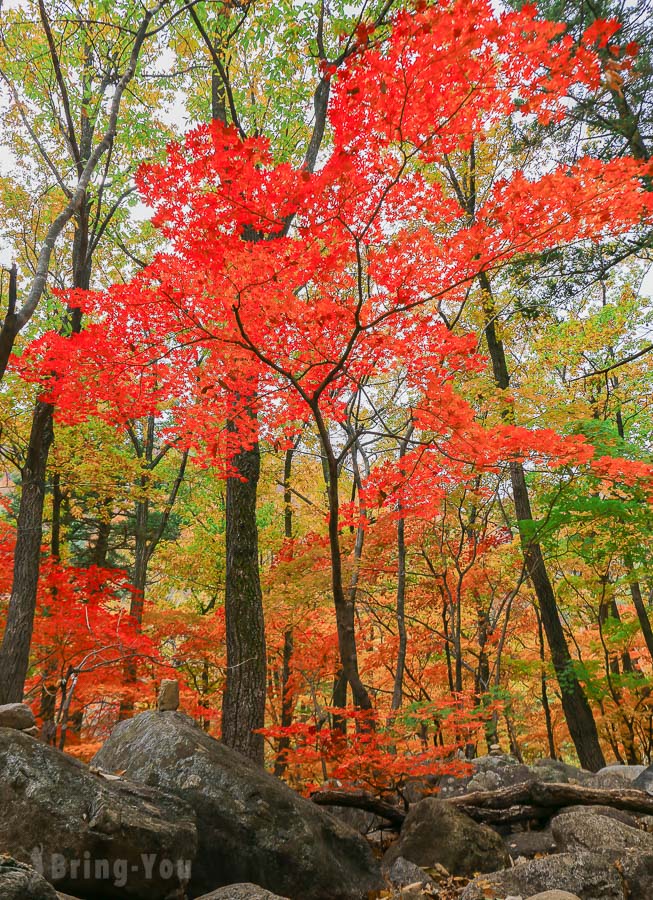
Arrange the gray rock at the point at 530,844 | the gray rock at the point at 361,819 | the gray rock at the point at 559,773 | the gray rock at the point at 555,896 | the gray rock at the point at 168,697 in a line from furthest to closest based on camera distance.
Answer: the gray rock at the point at 559,773
the gray rock at the point at 361,819
the gray rock at the point at 168,697
the gray rock at the point at 530,844
the gray rock at the point at 555,896

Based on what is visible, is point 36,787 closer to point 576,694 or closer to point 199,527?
point 576,694

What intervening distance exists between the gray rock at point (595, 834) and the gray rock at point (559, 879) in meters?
0.25

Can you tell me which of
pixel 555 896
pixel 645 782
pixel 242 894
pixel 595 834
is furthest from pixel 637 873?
pixel 645 782

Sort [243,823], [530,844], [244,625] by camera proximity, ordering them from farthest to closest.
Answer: [244,625], [530,844], [243,823]

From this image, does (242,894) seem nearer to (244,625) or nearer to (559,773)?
(244,625)

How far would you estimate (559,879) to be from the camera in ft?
11.1

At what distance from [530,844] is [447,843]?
909mm

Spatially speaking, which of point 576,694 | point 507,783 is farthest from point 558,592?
point 507,783

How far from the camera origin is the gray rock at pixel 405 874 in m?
3.95

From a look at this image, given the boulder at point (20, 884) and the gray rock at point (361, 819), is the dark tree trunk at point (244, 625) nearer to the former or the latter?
the gray rock at point (361, 819)

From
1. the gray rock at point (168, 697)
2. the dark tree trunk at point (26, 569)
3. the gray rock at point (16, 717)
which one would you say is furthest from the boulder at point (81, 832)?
the dark tree trunk at point (26, 569)

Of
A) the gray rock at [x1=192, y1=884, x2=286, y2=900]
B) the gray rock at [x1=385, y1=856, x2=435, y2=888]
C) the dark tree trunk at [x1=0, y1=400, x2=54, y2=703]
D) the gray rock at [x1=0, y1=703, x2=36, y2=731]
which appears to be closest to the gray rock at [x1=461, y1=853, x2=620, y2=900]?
the gray rock at [x1=385, y1=856, x2=435, y2=888]

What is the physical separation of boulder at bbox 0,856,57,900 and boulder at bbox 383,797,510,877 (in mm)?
3473

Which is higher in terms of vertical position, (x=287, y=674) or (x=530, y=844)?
(x=287, y=674)
